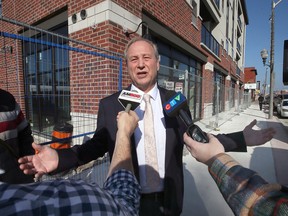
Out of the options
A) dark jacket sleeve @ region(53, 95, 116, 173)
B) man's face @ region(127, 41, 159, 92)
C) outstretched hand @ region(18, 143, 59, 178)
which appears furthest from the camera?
man's face @ region(127, 41, 159, 92)

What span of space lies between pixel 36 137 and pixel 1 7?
5.37 metres

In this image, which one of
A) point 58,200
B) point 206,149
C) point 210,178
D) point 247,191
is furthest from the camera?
point 210,178

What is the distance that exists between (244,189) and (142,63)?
1.36 metres

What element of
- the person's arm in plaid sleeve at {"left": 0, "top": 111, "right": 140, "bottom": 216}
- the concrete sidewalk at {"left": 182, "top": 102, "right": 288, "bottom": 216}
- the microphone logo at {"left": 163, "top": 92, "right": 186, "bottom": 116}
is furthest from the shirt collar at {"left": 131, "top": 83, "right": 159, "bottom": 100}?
the concrete sidewalk at {"left": 182, "top": 102, "right": 288, "bottom": 216}

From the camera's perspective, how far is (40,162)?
136 cm

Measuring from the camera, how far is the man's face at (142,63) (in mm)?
1869

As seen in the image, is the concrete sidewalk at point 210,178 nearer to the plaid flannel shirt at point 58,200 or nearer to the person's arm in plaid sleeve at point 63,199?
the person's arm in plaid sleeve at point 63,199

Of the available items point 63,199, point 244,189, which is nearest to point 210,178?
point 244,189

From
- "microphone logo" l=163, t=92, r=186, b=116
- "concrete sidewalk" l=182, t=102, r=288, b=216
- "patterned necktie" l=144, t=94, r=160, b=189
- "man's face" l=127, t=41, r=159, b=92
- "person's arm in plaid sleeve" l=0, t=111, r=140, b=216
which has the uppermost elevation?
"man's face" l=127, t=41, r=159, b=92

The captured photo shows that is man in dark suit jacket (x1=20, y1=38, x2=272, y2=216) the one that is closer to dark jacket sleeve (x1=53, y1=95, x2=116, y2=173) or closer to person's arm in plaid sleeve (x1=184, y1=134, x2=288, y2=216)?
dark jacket sleeve (x1=53, y1=95, x2=116, y2=173)

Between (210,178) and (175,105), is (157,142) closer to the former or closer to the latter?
(175,105)

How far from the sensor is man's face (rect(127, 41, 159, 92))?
187 centimetres

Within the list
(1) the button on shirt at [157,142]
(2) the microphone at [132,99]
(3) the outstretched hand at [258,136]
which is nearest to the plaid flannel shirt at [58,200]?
(2) the microphone at [132,99]

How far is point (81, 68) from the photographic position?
4.12 meters
